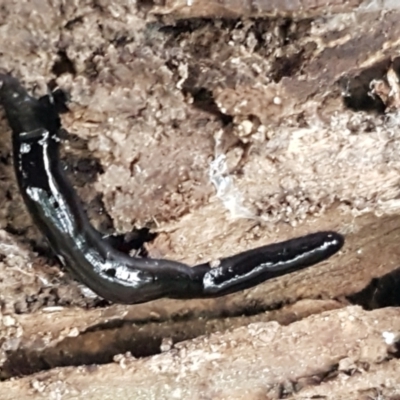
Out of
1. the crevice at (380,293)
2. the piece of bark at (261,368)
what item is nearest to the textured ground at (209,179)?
the piece of bark at (261,368)

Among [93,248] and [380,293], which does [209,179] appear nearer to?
[93,248]

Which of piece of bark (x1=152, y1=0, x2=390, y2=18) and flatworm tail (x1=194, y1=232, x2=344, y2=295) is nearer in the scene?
piece of bark (x1=152, y1=0, x2=390, y2=18)

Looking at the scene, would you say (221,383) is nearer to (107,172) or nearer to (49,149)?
(107,172)

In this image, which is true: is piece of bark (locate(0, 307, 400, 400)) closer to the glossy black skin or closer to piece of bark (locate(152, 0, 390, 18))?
the glossy black skin

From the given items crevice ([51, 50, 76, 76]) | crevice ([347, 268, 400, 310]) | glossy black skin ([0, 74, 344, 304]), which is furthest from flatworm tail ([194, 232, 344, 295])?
crevice ([51, 50, 76, 76])

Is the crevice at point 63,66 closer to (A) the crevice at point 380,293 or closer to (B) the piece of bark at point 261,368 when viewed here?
(B) the piece of bark at point 261,368

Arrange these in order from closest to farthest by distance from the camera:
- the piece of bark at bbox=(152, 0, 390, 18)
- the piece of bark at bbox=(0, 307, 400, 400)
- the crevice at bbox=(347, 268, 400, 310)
Answer: the piece of bark at bbox=(152, 0, 390, 18) < the piece of bark at bbox=(0, 307, 400, 400) < the crevice at bbox=(347, 268, 400, 310)
